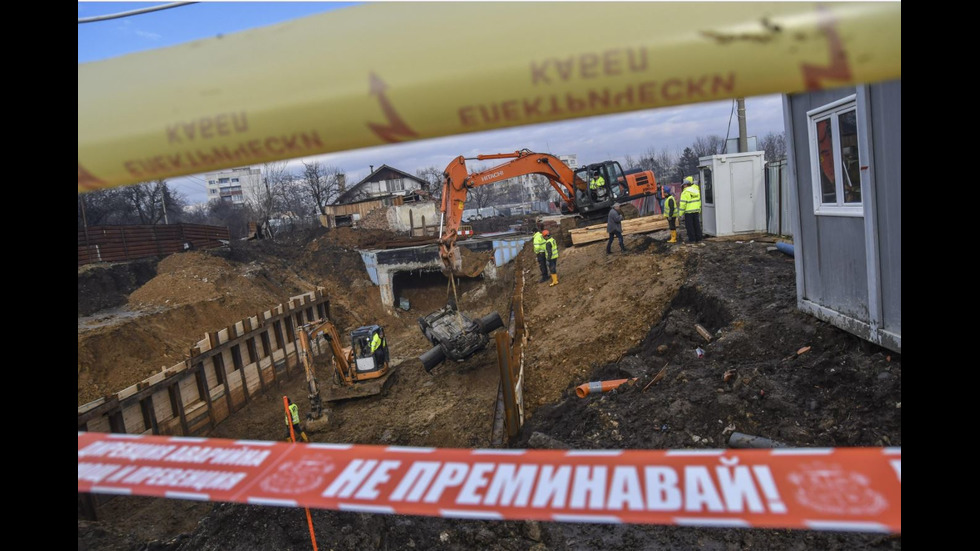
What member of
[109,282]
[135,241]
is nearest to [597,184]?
[109,282]

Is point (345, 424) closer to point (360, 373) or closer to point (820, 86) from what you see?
point (360, 373)

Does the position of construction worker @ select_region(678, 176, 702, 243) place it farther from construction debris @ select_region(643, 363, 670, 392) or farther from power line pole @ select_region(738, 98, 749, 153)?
construction debris @ select_region(643, 363, 670, 392)

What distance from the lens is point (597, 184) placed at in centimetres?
1797

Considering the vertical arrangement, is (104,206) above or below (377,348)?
above

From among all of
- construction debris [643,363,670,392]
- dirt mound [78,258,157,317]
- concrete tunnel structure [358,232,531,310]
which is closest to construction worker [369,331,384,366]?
construction debris [643,363,670,392]

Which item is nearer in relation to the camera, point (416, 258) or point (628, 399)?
point (628, 399)

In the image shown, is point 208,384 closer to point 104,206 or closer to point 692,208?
point 692,208

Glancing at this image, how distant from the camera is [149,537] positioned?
7.30m

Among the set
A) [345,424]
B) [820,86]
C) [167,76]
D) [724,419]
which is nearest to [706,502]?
[820,86]

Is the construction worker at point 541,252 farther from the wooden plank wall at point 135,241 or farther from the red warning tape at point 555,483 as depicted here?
the wooden plank wall at point 135,241

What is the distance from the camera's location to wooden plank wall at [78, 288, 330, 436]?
30.1 feet

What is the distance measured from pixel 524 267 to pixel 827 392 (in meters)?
15.5

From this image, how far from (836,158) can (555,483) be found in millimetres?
5296
